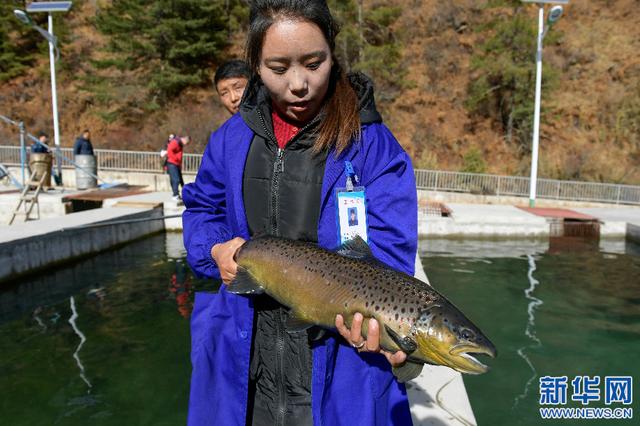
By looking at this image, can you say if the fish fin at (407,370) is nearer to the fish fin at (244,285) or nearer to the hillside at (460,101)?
the fish fin at (244,285)

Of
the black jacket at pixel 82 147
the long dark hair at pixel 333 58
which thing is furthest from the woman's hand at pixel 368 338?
the black jacket at pixel 82 147

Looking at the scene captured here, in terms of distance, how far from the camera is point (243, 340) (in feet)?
6.63

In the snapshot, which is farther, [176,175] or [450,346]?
[176,175]

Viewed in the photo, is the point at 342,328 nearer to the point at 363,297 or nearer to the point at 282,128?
the point at 363,297

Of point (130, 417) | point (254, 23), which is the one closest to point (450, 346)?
point (254, 23)

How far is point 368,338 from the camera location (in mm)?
1694

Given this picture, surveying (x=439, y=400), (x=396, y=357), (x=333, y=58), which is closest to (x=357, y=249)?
(x=396, y=357)

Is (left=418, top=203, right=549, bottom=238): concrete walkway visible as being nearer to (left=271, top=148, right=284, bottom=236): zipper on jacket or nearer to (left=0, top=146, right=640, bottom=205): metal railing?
(left=0, top=146, right=640, bottom=205): metal railing

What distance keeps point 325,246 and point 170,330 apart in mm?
5815

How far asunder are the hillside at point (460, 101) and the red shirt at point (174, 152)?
1186cm

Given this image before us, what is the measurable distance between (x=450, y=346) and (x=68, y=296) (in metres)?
8.53

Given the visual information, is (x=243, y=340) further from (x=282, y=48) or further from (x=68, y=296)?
(x=68, y=296)

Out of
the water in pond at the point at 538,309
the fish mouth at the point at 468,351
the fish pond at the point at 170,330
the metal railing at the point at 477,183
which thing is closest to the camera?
the fish mouth at the point at 468,351

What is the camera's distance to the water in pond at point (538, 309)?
552 centimetres
